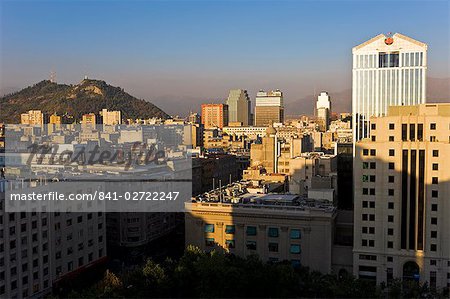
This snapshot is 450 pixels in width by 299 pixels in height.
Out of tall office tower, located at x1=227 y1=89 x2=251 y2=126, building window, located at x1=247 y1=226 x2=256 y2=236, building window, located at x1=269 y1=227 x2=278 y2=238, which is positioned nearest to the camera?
building window, located at x1=269 y1=227 x2=278 y2=238

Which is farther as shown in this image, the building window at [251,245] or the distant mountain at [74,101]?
the distant mountain at [74,101]

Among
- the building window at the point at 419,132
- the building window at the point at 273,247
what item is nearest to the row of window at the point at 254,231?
the building window at the point at 273,247

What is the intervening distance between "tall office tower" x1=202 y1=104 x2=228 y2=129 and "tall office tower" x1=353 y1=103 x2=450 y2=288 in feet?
354

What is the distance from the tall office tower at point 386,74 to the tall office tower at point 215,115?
8417 cm

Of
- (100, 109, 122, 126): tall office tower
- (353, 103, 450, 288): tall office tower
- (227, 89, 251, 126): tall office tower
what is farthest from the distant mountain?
(353, 103, 450, 288): tall office tower

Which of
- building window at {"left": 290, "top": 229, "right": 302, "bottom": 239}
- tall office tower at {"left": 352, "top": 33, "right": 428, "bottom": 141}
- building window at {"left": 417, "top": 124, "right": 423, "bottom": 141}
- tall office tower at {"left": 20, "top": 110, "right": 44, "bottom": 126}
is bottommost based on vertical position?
building window at {"left": 290, "top": 229, "right": 302, "bottom": 239}

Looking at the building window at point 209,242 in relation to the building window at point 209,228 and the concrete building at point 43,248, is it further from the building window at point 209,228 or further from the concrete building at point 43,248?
the concrete building at point 43,248

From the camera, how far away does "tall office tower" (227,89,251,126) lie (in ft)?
496

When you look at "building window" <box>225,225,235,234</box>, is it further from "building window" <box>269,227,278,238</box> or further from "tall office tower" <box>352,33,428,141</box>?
"tall office tower" <box>352,33,428,141</box>

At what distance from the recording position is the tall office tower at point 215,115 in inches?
5182

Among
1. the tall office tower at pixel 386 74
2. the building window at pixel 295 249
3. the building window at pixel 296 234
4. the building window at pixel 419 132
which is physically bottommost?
the building window at pixel 295 249

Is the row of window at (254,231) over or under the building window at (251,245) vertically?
over

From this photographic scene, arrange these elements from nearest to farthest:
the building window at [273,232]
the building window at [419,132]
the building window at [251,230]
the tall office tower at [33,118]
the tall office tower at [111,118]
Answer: the building window at [419,132]
the building window at [273,232]
the building window at [251,230]
the tall office tower at [33,118]
the tall office tower at [111,118]

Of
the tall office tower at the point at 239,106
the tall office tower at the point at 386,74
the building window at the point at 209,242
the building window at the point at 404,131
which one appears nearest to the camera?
the building window at the point at 404,131
